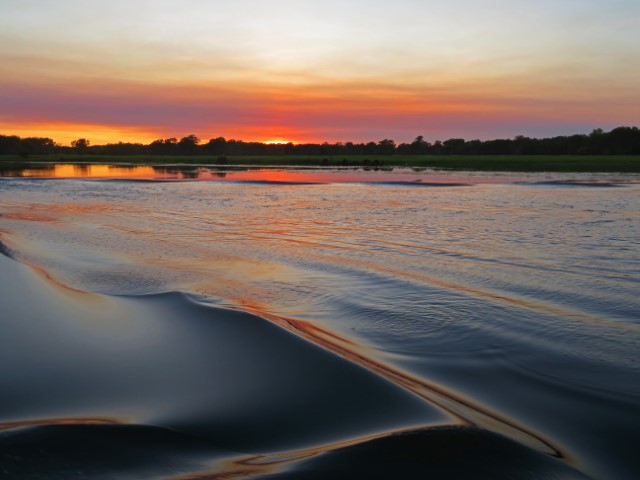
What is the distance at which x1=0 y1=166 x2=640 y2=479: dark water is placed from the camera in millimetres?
4086

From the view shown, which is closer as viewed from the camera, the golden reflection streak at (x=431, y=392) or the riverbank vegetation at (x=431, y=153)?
the golden reflection streak at (x=431, y=392)

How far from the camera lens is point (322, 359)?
6.06m

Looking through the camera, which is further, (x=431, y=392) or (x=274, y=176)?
(x=274, y=176)

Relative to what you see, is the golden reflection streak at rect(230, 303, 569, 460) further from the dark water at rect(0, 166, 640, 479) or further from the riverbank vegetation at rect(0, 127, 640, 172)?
the riverbank vegetation at rect(0, 127, 640, 172)

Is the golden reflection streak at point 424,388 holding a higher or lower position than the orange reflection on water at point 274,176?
lower

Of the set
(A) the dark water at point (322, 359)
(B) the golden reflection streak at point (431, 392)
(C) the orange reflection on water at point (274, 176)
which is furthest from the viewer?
(C) the orange reflection on water at point (274, 176)

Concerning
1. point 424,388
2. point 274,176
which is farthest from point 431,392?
point 274,176

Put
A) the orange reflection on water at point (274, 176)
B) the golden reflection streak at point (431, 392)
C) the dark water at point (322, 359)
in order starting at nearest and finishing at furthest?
1. the dark water at point (322, 359)
2. the golden reflection streak at point (431, 392)
3. the orange reflection on water at point (274, 176)

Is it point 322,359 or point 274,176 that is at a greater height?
point 274,176

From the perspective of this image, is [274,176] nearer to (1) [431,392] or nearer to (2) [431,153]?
(1) [431,392]

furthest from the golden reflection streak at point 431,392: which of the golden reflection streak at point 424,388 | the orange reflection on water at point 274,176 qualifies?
the orange reflection on water at point 274,176

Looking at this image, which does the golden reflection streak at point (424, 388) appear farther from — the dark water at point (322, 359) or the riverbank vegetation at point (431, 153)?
the riverbank vegetation at point (431, 153)

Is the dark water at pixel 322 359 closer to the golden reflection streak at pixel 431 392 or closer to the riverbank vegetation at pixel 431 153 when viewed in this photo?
the golden reflection streak at pixel 431 392

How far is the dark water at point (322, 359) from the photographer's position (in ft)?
13.4
